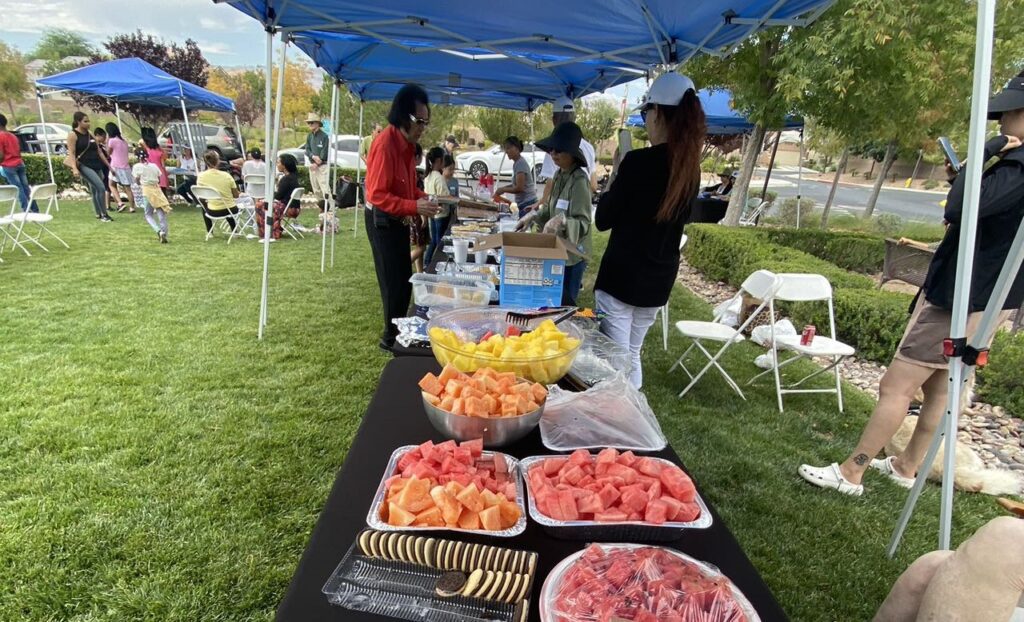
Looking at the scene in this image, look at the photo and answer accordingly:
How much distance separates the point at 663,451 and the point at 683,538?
0.34 metres

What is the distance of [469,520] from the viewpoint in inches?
40.3

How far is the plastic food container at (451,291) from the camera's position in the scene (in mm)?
2432

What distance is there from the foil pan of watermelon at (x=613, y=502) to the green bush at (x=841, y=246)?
26.5 ft

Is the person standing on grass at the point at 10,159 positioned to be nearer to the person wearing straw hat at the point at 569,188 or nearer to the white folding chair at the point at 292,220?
the white folding chair at the point at 292,220

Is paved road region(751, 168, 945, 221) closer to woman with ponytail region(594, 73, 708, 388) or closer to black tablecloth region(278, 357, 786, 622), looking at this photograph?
woman with ponytail region(594, 73, 708, 388)

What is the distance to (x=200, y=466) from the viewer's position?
262 centimetres

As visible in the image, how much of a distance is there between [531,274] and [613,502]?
5.06ft

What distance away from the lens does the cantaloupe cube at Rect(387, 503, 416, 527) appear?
1.00 meters

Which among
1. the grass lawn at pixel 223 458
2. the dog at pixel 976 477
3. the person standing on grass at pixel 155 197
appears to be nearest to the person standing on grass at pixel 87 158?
the person standing on grass at pixel 155 197

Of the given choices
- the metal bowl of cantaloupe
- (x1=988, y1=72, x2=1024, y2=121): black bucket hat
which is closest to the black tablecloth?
the metal bowl of cantaloupe

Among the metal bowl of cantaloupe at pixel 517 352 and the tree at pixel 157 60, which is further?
the tree at pixel 157 60

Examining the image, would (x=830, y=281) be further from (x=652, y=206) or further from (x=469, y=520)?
(x=469, y=520)

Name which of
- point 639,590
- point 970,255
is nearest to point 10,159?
point 639,590

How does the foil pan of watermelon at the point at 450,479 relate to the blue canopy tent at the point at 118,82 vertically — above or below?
below
